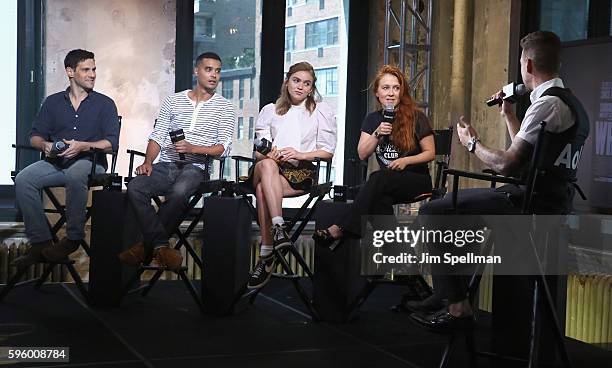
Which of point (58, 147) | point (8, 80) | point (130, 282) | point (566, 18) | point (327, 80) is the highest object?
point (566, 18)

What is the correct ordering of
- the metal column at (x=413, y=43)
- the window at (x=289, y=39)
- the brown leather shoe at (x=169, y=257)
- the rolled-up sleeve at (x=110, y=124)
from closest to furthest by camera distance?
the brown leather shoe at (x=169, y=257) → the rolled-up sleeve at (x=110, y=124) → the metal column at (x=413, y=43) → the window at (x=289, y=39)

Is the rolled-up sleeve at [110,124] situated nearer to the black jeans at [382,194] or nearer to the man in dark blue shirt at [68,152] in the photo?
the man in dark blue shirt at [68,152]

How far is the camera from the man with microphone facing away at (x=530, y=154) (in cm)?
310

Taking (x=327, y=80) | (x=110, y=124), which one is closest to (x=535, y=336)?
(x=110, y=124)

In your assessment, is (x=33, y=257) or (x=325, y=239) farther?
(x=33, y=257)

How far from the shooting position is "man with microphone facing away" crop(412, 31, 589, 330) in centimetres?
310

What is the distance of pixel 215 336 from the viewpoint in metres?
3.79

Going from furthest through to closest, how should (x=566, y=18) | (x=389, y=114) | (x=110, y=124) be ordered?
(x=566, y=18), (x=110, y=124), (x=389, y=114)

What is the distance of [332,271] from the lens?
13.8ft

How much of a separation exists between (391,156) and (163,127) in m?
1.34

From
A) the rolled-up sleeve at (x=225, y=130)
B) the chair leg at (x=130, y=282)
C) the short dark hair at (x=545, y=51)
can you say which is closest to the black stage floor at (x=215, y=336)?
Result: the chair leg at (x=130, y=282)

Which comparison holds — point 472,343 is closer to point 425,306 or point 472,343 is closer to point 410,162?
point 425,306

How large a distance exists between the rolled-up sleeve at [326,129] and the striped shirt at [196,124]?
49cm

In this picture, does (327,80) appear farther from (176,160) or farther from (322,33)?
(176,160)
